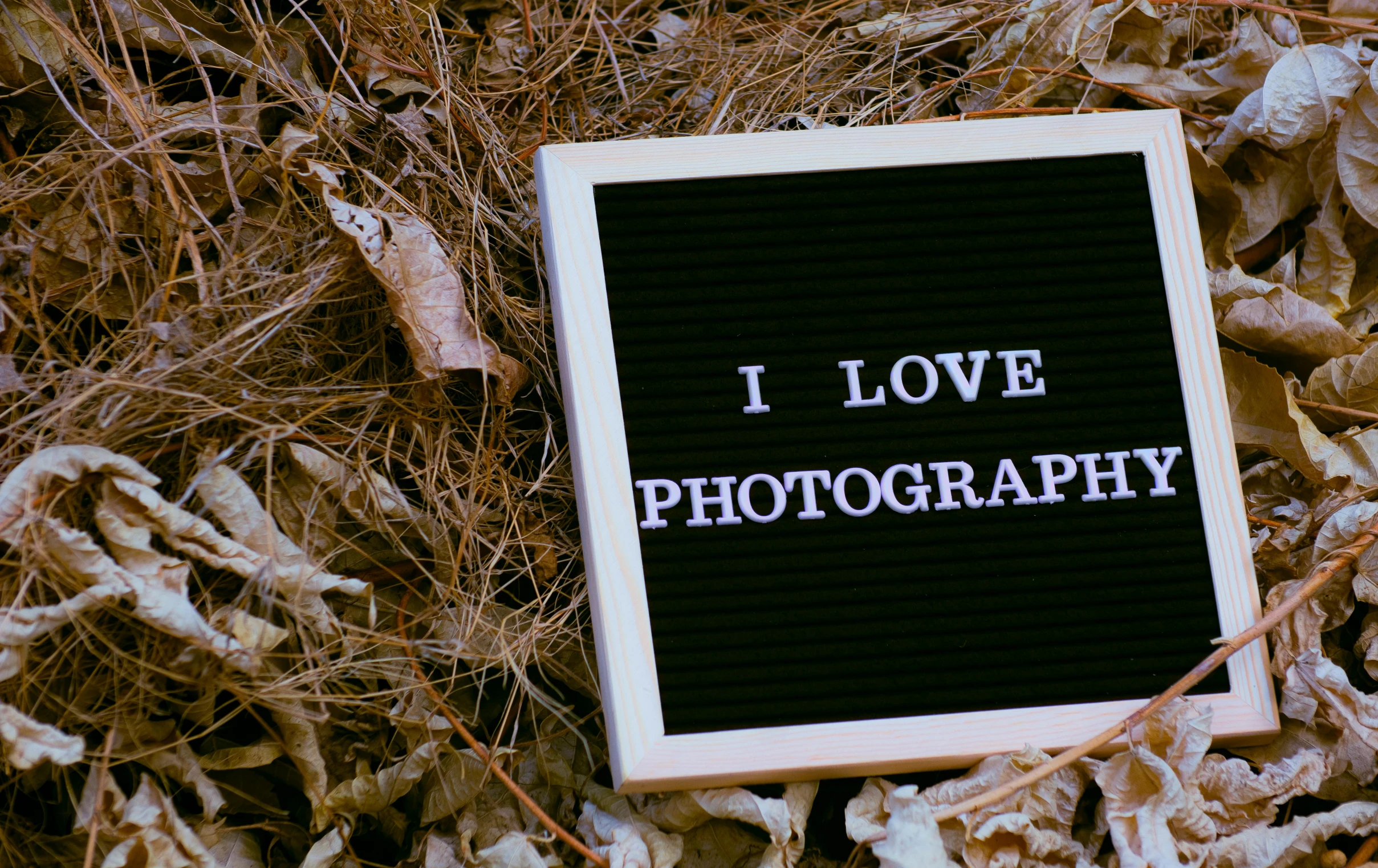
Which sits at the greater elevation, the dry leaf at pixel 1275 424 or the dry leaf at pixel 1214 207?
the dry leaf at pixel 1214 207

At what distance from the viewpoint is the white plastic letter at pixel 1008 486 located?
42.4 inches

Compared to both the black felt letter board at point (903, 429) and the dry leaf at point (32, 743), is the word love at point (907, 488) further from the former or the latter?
the dry leaf at point (32, 743)

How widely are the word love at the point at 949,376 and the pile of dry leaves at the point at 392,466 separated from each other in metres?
0.28

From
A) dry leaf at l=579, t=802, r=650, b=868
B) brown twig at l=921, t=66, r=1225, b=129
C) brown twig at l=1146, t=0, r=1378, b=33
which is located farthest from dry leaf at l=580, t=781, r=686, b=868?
brown twig at l=1146, t=0, r=1378, b=33

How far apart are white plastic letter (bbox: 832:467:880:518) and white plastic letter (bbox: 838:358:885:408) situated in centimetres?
7

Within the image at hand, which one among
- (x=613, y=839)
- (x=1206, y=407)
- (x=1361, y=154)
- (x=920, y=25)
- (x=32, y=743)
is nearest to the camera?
(x=32, y=743)

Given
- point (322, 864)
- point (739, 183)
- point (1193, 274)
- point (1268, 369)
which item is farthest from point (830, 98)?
point (322, 864)

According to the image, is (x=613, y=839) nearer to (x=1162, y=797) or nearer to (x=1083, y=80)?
(x=1162, y=797)

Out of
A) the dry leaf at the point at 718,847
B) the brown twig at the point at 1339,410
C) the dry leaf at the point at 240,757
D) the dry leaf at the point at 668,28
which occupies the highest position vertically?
the dry leaf at the point at 668,28

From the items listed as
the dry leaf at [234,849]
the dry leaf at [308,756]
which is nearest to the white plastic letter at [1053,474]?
the dry leaf at [308,756]

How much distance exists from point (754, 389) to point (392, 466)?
0.43 metres

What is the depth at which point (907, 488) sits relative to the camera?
1077 mm

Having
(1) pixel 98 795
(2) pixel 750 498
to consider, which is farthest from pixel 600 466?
(1) pixel 98 795

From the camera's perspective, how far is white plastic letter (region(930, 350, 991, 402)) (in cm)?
109
